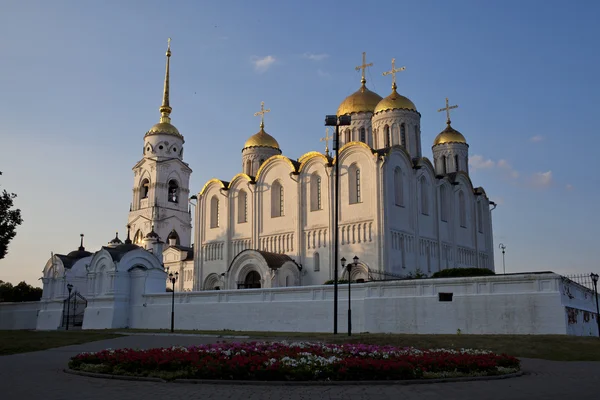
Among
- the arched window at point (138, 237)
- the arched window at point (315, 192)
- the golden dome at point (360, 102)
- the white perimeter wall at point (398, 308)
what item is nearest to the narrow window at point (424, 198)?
the arched window at point (315, 192)

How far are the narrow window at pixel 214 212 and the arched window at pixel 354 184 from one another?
13528mm

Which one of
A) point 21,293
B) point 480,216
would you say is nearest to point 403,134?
point 480,216

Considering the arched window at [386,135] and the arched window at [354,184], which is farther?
the arched window at [386,135]

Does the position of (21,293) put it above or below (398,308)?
above

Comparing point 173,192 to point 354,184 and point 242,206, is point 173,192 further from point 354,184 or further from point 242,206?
point 354,184

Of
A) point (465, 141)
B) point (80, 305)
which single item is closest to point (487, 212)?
point (465, 141)

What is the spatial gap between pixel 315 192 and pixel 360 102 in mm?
10462

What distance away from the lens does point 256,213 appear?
45844mm

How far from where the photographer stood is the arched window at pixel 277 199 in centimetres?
4523

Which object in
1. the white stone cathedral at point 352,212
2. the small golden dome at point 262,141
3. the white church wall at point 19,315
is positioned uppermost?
the small golden dome at point 262,141

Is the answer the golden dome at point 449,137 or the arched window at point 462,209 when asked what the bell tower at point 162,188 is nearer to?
the golden dome at point 449,137

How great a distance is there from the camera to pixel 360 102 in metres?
49.0

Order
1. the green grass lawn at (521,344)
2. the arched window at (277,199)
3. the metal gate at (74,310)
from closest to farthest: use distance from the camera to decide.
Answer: the green grass lawn at (521,344) → the metal gate at (74,310) → the arched window at (277,199)

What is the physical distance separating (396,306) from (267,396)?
61.3 feet
